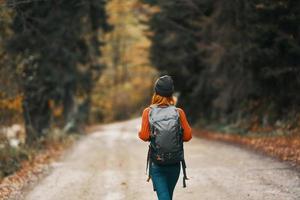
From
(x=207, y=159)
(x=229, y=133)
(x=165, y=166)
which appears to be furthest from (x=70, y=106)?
(x=165, y=166)

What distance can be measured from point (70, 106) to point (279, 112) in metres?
14.5

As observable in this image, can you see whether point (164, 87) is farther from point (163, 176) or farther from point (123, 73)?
point (123, 73)

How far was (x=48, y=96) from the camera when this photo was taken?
25.8m

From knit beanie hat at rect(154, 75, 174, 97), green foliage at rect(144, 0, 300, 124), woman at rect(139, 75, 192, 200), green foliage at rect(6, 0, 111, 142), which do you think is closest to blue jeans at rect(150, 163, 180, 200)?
woman at rect(139, 75, 192, 200)

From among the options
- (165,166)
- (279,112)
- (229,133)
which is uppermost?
(165,166)

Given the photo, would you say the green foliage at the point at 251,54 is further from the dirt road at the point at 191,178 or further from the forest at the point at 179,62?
the dirt road at the point at 191,178

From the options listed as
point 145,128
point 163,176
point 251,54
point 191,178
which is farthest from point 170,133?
point 251,54

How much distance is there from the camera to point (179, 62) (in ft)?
101

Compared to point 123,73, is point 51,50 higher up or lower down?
higher up

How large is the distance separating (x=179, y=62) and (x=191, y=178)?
18105 millimetres

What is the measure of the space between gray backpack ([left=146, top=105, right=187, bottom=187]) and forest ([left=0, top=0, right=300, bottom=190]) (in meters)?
7.10

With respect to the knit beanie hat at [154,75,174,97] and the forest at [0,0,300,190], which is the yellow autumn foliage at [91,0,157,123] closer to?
the forest at [0,0,300,190]

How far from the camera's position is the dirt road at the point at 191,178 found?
1111cm

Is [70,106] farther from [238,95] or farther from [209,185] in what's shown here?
[209,185]
